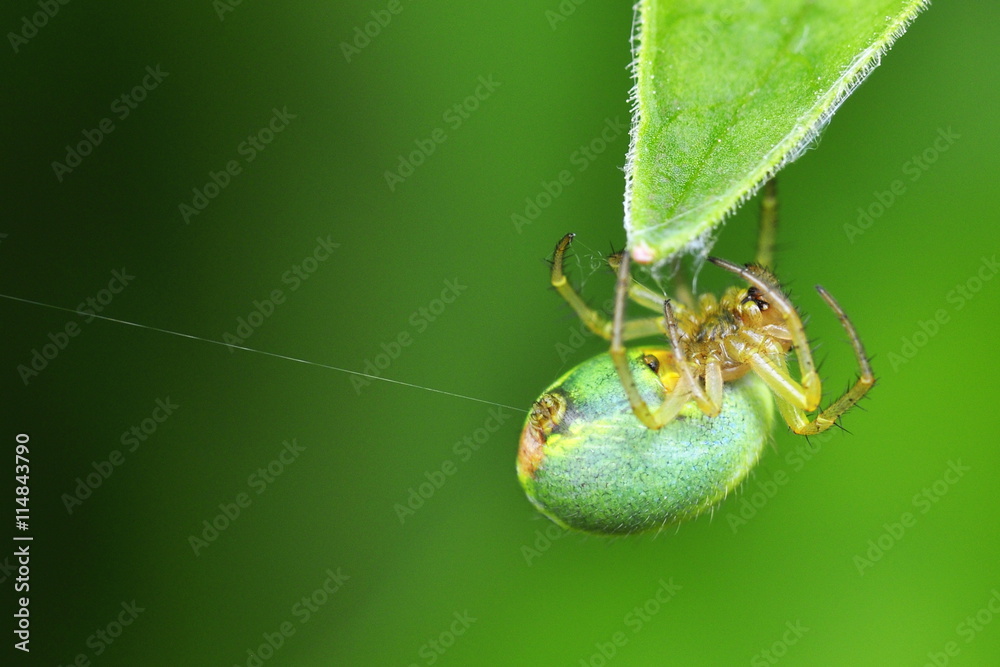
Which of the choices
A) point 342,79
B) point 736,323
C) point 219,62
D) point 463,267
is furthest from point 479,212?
point 736,323

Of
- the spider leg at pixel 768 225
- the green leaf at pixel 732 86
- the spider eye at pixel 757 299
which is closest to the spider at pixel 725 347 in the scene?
the spider eye at pixel 757 299

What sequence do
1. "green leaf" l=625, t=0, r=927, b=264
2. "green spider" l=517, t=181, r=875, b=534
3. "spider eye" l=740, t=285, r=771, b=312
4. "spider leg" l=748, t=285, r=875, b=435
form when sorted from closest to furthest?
1. "green leaf" l=625, t=0, r=927, b=264
2. "green spider" l=517, t=181, r=875, b=534
3. "spider leg" l=748, t=285, r=875, b=435
4. "spider eye" l=740, t=285, r=771, b=312

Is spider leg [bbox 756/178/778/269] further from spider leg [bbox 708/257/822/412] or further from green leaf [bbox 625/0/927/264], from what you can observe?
green leaf [bbox 625/0/927/264]

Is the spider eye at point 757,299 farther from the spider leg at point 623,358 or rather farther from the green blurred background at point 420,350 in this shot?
the green blurred background at point 420,350

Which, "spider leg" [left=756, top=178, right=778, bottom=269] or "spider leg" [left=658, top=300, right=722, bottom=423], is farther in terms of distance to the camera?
"spider leg" [left=756, top=178, right=778, bottom=269]

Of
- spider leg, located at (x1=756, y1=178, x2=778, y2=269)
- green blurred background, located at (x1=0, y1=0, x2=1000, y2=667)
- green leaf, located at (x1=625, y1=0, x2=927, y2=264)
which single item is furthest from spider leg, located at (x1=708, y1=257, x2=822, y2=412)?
green blurred background, located at (x1=0, y1=0, x2=1000, y2=667)

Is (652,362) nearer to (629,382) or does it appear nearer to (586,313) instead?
(629,382)

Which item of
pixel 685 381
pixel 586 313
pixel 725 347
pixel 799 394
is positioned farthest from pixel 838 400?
pixel 586 313
